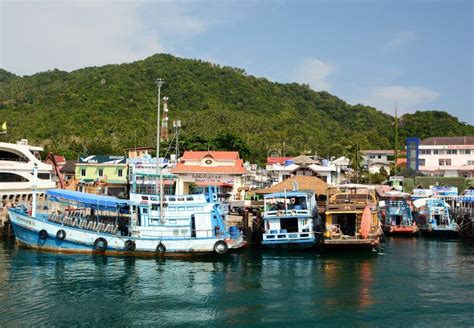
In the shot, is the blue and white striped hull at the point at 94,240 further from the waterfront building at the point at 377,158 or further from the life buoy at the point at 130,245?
the waterfront building at the point at 377,158

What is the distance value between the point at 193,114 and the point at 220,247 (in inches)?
3166

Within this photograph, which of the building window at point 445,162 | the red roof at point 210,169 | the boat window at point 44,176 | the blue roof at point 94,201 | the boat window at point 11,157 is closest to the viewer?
the blue roof at point 94,201

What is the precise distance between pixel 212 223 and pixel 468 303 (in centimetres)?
1597

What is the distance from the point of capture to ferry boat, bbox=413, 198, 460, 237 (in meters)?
43.1

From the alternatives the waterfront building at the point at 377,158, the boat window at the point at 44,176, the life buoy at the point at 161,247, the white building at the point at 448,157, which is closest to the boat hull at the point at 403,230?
the life buoy at the point at 161,247

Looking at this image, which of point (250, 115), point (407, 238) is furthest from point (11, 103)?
point (407, 238)

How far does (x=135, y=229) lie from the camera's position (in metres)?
31.2

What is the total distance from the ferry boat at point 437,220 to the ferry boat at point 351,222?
1060cm

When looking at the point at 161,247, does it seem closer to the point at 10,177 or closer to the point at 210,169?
the point at 10,177

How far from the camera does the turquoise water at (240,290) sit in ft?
64.7

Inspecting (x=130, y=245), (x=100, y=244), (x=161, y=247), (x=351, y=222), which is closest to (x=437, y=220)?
(x=351, y=222)

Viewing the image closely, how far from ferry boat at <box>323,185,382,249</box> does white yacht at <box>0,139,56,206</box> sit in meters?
28.3

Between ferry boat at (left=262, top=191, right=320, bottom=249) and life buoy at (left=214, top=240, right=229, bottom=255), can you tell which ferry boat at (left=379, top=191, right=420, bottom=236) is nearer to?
ferry boat at (left=262, top=191, right=320, bottom=249)

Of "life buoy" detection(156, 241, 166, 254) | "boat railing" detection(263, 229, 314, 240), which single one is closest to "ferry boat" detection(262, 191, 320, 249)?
"boat railing" detection(263, 229, 314, 240)
